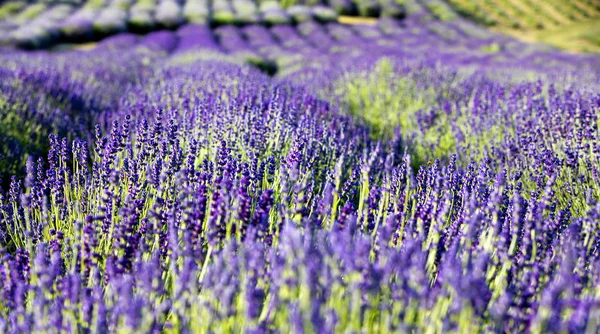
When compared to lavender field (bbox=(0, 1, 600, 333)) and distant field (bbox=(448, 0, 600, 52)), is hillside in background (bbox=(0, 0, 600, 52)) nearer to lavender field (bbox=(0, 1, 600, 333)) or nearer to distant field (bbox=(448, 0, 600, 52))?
distant field (bbox=(448, 0, 600, 52))

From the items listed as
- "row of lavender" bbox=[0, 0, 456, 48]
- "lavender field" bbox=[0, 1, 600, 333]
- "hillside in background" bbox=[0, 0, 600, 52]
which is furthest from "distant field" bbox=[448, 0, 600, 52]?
→ "lavender field" bbox=[0, 1, 600, 333]

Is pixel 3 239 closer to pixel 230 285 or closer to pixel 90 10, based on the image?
pixel 230 285

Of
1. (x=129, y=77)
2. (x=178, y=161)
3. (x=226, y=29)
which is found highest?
(x=178, y=161)

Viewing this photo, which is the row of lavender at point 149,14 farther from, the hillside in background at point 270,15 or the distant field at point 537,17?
the distant field at point 537,17

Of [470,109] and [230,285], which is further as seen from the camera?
[470,109]

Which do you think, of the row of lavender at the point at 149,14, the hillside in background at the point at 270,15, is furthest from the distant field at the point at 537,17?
the row of lavender at the point at 149,14

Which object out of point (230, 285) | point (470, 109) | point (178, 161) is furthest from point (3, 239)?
point (470, 109)

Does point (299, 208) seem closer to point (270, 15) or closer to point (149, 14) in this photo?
point (149, 14)
